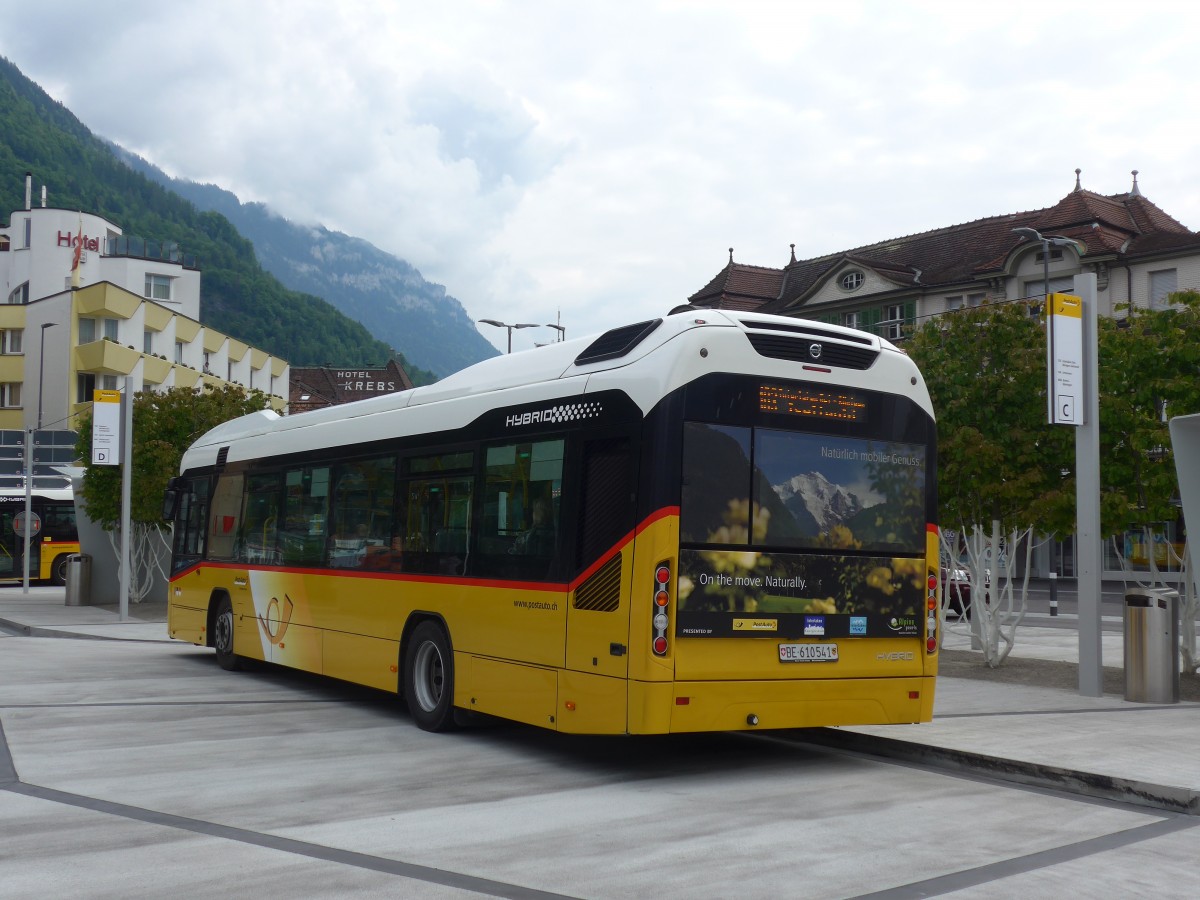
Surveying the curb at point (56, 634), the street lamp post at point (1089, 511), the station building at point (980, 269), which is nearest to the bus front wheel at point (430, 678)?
the street lamp post at point (1089, 511)

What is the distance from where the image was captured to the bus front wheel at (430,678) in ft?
35.9

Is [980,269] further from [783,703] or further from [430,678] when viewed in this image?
[783,703]

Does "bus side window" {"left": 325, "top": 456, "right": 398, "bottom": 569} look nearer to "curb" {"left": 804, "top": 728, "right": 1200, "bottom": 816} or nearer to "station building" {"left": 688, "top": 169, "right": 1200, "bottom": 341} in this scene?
"curb" {"left": 804, "top": 728, "right": 1200, "bottom": 816}

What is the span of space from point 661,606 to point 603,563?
57 cm

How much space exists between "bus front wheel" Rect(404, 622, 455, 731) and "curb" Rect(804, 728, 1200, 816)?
10.2ft

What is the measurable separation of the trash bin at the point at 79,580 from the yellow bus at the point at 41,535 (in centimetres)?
805

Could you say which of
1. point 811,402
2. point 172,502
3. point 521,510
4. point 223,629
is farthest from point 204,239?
point 811,402

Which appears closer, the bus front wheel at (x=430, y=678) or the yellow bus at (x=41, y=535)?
the bus front wheel at (x=430, y=678)

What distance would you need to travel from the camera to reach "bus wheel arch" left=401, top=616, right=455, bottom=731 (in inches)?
431

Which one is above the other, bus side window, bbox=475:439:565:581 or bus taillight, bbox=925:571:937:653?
bus side window, bbox=475:439:565:581

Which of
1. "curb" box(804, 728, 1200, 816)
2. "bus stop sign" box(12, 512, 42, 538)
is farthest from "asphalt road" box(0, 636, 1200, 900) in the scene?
"bus stop sign" box(12, 512, 42, 538)

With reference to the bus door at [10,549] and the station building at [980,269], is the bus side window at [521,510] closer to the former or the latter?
the bus door at [10,549]

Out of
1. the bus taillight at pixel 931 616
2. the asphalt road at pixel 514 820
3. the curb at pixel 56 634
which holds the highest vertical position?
the bus taillight at pixel 931 616

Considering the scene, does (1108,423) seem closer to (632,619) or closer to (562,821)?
(632,619)
